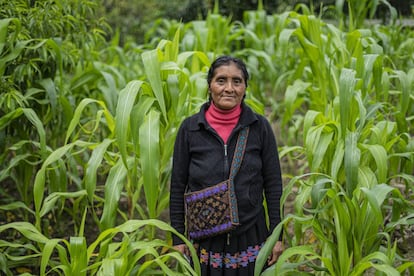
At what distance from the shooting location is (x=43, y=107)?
3.24 meters

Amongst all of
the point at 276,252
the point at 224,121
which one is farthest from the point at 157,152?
the point at 276,252

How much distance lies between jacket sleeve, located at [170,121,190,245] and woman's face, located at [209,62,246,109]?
0.20m

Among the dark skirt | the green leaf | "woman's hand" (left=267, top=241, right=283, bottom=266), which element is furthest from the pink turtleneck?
"woman's hand" (left=267, top=241, right=283, bottom=266)

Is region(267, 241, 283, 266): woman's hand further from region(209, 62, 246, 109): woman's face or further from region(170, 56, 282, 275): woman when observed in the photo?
region(209, 62, 246, 109): woman's face

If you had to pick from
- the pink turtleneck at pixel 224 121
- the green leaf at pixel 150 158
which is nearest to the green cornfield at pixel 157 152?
the green leaf at pixel 150 158

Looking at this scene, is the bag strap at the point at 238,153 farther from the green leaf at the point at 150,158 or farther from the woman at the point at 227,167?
the green leaf at the point at 150,158

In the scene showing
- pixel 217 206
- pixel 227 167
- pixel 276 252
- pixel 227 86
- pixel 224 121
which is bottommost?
pixel 276 252

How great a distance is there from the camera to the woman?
222 centimetres

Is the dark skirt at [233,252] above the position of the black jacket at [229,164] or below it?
below

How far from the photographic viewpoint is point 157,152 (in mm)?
2352

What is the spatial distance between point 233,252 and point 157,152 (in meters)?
0.49

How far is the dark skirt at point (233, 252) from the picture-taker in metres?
2.27

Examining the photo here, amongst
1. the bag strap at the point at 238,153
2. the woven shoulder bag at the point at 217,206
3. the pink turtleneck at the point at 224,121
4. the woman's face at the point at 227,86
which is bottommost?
the woven shoulder bag at the point at 217,206

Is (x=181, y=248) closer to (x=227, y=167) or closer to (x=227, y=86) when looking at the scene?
(x=227, y=167)
